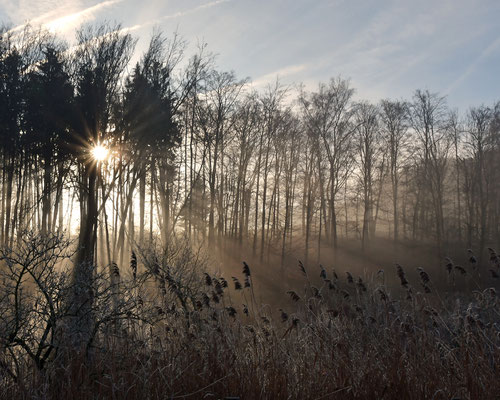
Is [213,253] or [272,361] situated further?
[213,253]

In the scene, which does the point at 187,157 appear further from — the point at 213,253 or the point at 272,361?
the point at 272,361

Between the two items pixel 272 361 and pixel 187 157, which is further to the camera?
pixel 187 157

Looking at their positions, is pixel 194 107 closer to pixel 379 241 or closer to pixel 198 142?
pixel 198 142

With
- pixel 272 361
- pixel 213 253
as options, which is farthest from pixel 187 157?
pixel 272 361

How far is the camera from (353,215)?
4203 cm

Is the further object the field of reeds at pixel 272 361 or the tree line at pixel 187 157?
the tree line at pixel 187 157

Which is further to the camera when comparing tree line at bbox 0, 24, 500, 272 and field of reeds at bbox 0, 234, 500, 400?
tree line at bbox 0, 24, 500, 272

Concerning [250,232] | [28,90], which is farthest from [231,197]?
[28,90]

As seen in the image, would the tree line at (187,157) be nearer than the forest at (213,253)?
No

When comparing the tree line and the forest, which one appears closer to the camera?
the forest

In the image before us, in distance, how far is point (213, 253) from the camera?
2530 cm

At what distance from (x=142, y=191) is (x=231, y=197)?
722 centimetres

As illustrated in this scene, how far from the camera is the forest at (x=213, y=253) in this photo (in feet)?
16.0

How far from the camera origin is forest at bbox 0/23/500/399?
488 centimetres
